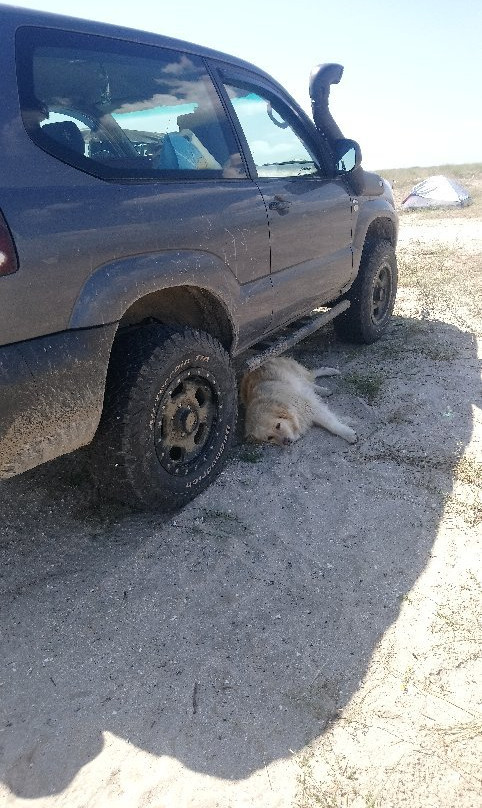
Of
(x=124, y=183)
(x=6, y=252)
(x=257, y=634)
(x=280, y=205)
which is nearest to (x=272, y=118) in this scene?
(x=280, y=205)

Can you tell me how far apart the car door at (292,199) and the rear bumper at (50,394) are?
1399mm

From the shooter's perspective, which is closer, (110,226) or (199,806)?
(199,806)

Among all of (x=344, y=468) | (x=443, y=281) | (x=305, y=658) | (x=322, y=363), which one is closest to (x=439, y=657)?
(x=305, y=658)

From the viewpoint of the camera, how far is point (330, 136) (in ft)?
13.3

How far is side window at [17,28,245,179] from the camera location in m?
2.09

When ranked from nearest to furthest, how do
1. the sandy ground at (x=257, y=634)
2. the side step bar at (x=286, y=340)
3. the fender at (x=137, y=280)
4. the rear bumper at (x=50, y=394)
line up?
1. the sandy ground at (x=257, y=634)
2. the rear bumper at (x=50, y=394)
3. the fender at (x=137, y=280)
4. the side step bar at (x=286, y=340)

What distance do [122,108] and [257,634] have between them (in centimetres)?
237

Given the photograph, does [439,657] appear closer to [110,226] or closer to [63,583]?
[63,583]

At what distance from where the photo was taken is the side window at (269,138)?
3.18m

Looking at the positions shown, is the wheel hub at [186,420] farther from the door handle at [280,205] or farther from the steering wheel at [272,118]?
the steering wheel at [272,118]

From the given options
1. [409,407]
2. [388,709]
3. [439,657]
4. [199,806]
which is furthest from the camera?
[409,407]

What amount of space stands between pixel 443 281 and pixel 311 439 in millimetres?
4674

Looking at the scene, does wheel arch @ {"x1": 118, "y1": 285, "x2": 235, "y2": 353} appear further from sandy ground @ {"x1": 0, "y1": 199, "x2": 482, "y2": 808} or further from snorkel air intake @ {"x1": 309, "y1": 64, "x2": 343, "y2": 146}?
snorkel air intake @ {"x1": 309, "y1": 64, "x2": 343, "y2": 146}

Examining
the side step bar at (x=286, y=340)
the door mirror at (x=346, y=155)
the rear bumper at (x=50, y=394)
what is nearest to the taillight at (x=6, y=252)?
the rear bumper at (x=50, y=394)
